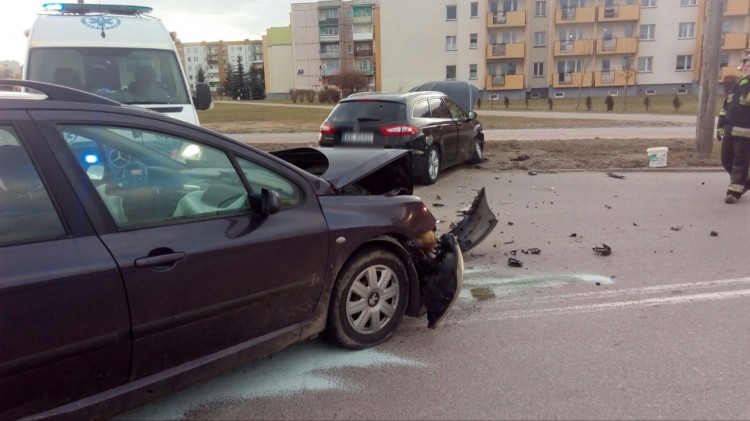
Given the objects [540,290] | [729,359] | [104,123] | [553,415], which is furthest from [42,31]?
[729,359]

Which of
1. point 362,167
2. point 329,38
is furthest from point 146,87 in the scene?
point 329,38

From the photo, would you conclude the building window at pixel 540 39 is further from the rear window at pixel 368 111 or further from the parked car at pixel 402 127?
the rear window at pixel 368 111

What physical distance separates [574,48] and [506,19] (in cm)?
700

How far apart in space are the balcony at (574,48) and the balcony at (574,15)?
1.82 meters

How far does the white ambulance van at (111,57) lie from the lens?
7.22 metres

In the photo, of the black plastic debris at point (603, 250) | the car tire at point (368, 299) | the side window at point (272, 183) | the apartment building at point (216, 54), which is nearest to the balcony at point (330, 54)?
the apartment building at point (216, 54)

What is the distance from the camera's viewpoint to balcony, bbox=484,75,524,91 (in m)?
54.5

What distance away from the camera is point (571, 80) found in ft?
178

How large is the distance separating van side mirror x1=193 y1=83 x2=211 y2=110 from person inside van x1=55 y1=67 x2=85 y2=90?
150 centimetres

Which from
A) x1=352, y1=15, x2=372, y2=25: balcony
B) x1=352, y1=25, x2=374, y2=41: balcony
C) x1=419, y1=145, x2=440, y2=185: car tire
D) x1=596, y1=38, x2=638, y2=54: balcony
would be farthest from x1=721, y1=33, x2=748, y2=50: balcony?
x1=419, y1=145, x2=440, y2=185: car tire

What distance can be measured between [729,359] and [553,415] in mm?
1408

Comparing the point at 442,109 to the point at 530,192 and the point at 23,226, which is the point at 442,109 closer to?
the point at 530,192

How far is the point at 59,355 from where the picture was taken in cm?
235

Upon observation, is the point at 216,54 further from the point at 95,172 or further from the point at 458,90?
the point at 95,172
